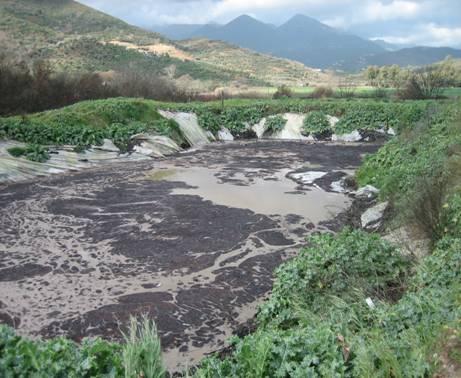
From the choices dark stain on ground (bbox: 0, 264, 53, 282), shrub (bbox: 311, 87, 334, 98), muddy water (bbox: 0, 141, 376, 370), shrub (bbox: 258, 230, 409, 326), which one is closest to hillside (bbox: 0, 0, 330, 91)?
shrub (bbox: 311, 87, 334, 98)

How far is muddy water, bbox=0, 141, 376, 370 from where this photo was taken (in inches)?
235

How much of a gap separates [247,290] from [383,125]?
1869 centimetres

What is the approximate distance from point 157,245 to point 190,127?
1374 cm

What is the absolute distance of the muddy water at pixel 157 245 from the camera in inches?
235

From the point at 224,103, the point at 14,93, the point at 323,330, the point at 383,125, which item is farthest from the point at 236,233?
the point at 224,103

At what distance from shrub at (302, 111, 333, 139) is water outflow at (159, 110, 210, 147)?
519cm

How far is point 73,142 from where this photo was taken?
16.1 meters

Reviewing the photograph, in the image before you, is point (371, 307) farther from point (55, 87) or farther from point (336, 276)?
point (55, 87)

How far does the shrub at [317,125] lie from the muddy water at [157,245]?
8766 millimetres

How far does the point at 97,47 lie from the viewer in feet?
169

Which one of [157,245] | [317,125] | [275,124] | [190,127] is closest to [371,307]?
[157,245]

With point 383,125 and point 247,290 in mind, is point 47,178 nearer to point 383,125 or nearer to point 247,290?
point 247,290

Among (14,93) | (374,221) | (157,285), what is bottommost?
(157,285)

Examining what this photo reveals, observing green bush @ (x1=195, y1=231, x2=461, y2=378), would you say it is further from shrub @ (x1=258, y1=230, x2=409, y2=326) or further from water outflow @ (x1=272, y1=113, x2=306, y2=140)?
water outflow @ (x1=272, y1=113, x2=306, y2=140)
